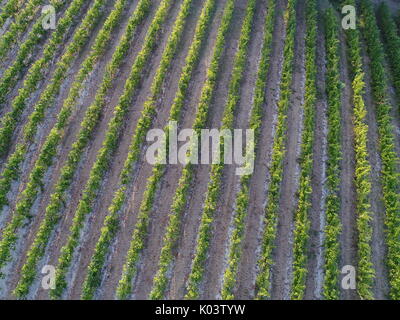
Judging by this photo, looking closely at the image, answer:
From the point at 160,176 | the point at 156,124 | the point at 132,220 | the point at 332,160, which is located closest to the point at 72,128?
the point at 156,124

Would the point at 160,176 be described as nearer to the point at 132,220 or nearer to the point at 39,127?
the point at 132,220

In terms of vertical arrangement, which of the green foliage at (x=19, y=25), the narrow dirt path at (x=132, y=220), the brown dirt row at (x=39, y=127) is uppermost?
the green foliage at (x=19, y=25)

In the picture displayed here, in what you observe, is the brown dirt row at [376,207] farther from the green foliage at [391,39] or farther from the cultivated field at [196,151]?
the green foliage at [391,39]

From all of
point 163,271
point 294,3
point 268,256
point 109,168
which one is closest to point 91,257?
point 163,271

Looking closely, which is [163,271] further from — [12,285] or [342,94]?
[342,94]

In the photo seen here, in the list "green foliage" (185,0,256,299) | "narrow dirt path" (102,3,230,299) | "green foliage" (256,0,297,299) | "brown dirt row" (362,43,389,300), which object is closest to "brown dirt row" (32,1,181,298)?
"narrow dirt path" (102,3,230,299)

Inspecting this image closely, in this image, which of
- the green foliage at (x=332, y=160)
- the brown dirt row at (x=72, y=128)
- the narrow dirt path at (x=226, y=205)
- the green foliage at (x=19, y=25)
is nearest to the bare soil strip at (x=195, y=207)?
the narrow dirt path at (x=226, y=205)

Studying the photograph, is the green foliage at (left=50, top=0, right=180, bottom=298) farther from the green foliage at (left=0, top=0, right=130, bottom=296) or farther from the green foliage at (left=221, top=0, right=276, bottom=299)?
the green foliage at (left=221, top=0, right=276, bottom=299)

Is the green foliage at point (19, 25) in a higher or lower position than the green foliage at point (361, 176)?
higher
